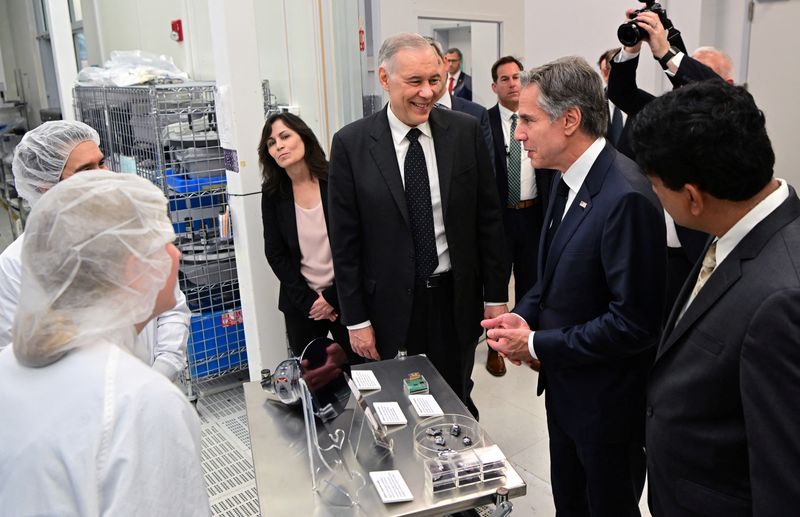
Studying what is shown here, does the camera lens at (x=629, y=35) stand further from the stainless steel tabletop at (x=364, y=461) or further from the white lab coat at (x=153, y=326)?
the white lab coat at (x=153, y=326)

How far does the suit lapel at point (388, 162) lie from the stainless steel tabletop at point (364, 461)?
567mm

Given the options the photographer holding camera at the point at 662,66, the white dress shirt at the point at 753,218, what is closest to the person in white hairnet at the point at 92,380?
the white dress shirt at the point at 753,218

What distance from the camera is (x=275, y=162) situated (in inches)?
105

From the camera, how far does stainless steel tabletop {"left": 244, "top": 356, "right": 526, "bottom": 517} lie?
1335 mm

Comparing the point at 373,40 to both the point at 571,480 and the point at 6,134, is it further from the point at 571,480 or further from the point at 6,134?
the point at 6,134

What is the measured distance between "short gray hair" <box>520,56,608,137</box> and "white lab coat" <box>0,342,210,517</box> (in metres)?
1.15

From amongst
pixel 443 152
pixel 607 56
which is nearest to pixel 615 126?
pixel 607 56

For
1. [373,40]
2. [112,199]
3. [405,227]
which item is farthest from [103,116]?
[112,199]

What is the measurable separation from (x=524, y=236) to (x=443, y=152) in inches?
53.2

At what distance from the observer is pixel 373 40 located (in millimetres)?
3398

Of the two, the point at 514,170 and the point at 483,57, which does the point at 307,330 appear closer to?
the point at 514,170

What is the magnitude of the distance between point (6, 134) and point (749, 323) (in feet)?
24.2

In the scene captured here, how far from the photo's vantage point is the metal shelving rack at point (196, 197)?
9.94ft

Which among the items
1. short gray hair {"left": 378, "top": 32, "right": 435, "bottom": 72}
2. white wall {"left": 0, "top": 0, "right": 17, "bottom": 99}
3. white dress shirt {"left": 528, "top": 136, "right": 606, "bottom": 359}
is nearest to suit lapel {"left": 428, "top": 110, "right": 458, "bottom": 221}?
short gray hair {"left": 378, "top": 32, "right": 435, "bottom": 72}
